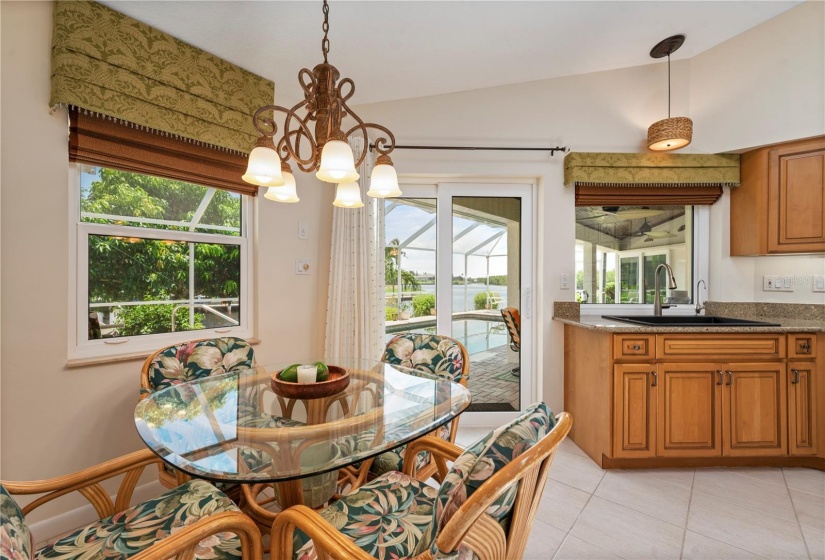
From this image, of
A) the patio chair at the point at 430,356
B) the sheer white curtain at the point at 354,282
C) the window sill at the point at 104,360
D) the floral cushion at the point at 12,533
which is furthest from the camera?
the sheer white curtain at the point at 354,282

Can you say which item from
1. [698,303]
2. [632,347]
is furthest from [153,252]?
[698,303]

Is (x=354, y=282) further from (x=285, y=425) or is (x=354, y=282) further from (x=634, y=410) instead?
(x=634, y=410)

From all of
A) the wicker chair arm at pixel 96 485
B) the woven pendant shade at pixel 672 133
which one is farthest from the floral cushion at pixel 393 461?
the woven pendant shade at pixel 672 133

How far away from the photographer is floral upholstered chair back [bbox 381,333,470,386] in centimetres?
190

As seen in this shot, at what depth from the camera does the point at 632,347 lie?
7.34 feet

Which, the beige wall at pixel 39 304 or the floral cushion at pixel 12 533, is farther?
the beige wall at pixel 39 304

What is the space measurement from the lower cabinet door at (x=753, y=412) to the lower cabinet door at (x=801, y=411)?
4cm

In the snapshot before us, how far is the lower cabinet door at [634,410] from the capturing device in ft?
7.32

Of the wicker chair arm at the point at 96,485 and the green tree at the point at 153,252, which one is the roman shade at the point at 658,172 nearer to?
the green tree at the point at 153,252

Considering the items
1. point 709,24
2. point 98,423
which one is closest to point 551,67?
point 709,24

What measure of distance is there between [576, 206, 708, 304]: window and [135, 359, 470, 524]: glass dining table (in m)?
2.03

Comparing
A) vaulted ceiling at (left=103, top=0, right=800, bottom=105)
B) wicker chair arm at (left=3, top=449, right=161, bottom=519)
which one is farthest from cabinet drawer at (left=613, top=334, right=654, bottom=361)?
wicker chair arm at (left=3, top=449, right=161, bottom=519)

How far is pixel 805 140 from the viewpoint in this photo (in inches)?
95.5

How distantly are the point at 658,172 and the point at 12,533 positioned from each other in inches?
145
